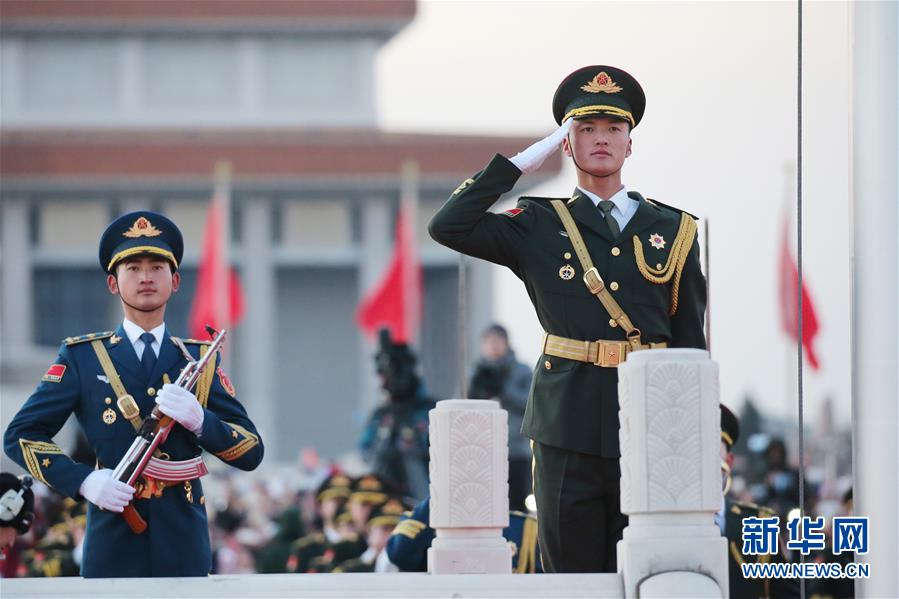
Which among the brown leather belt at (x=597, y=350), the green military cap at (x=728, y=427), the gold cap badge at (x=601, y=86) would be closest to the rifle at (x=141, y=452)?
the brown leather belt at (x=597, y=350)

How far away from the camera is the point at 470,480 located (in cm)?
575

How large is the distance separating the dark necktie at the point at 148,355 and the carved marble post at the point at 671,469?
49.8 inches

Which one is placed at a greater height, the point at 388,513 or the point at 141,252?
the point at 141,252

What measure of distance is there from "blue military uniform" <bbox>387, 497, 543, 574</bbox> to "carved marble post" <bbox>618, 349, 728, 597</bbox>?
249 cm

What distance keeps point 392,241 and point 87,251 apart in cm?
559

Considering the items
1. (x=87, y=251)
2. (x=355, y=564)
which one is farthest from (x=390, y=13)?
A: (x=355, y=564)

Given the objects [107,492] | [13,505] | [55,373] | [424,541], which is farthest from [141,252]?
[424,541]

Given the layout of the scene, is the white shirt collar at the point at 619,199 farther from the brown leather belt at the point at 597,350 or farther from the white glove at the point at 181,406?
the white glove at the point at 181,406

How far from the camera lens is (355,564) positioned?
938cm

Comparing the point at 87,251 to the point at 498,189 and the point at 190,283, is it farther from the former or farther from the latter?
the point at 498,189

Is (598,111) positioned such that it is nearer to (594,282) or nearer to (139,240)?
(594,282)

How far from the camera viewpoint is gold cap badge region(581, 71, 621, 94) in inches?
202

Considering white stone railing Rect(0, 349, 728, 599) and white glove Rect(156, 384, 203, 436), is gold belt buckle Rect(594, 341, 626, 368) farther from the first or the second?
white glove Rect(156, 384, 203, 436)

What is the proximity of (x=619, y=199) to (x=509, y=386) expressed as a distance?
6.22 metres
